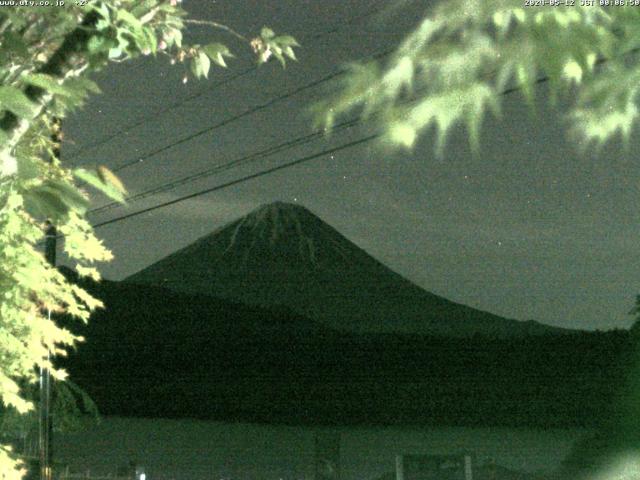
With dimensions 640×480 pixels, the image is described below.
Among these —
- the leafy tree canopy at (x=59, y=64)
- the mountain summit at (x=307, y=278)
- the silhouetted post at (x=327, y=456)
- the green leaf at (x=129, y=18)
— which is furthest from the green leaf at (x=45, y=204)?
the mountain summit at (x=307, y=278)

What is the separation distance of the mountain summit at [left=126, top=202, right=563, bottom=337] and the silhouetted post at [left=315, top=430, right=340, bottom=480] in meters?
38.7

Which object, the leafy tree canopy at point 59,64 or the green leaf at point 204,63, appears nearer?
the leafy tree canopy at point 59,64

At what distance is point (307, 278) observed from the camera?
9338 cm

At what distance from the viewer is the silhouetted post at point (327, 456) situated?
79.7 ft

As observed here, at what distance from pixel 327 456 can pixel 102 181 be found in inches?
895

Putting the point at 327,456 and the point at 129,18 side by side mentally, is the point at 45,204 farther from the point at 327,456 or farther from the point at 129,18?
the point at 327,456

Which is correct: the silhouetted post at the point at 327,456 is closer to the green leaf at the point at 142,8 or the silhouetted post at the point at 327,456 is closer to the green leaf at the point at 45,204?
the green leaf at the point at 142,8

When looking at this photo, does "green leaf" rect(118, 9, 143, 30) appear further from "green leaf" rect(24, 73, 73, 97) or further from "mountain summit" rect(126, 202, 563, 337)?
"mountain summit" rect(126, 202, 563, 337)

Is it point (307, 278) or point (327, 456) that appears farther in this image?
point (307, 278)

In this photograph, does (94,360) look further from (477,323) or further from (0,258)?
(477,323)

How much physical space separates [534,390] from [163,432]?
503 inches

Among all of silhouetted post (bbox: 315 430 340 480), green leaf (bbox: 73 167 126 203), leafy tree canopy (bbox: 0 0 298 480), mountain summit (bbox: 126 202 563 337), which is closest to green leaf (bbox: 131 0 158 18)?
leafy tree canopy (bbox: 0 0 298 480)

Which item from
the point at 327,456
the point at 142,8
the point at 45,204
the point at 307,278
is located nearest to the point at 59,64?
the point at 142,8

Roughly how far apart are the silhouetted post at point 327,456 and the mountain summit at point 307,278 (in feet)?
127
